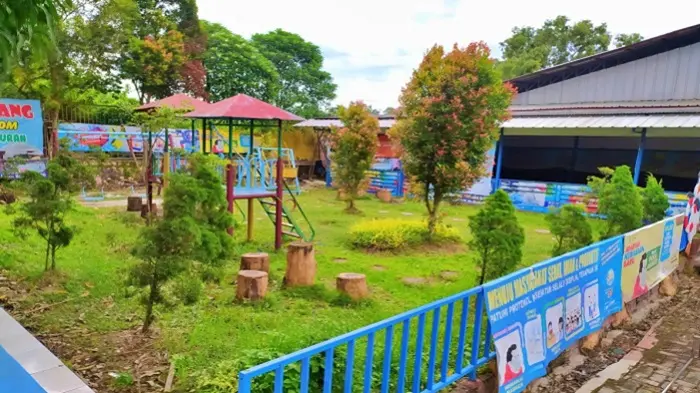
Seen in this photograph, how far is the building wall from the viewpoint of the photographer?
16016mm

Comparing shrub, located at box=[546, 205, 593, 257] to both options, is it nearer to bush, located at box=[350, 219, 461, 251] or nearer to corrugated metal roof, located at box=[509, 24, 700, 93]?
bush, located at box=[350, 219, 461, 251]

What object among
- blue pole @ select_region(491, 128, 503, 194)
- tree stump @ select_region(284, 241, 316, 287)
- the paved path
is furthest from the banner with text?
the paved path

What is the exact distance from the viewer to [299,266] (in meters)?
6.46

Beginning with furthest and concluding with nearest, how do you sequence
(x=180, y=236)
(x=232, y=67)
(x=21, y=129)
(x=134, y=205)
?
(x=232, y=67), (x=21, y=129), (x=134, y=205), (x=180, y=236)

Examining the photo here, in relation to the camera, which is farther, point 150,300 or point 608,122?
point 608,122

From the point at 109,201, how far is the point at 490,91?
33.7 ft

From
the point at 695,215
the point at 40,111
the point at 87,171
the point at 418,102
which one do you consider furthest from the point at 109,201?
the point at 695,215

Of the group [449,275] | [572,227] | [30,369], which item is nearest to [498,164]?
[449,275]

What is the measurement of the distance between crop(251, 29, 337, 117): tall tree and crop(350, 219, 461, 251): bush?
763 inches

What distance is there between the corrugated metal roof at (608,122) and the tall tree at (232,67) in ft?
46.7

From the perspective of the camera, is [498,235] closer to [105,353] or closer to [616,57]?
[105,353]

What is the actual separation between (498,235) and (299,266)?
255 cm

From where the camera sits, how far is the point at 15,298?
5344mm

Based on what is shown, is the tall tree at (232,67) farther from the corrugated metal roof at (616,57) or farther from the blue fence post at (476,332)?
the blue fence post at (476,332)
